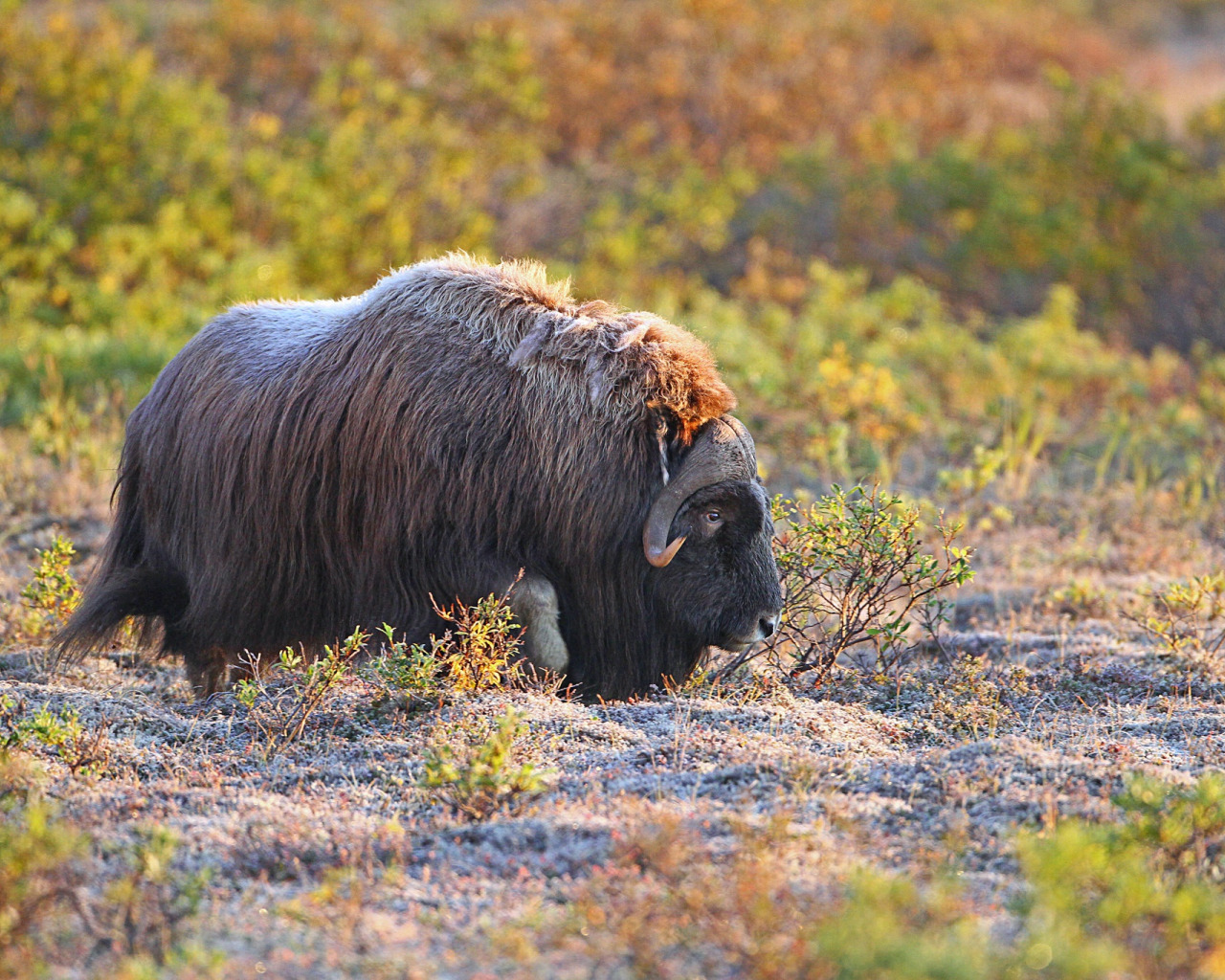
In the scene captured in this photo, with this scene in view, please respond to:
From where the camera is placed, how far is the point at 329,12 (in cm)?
1395

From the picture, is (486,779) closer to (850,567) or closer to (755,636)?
(755,636)

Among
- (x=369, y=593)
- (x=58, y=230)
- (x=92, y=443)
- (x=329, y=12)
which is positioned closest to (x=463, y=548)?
(x=369, y=593)

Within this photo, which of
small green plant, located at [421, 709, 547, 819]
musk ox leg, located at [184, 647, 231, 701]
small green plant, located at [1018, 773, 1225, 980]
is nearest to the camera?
small green plant, located at [1018, 773, 1225, 980]

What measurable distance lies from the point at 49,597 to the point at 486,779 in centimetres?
221

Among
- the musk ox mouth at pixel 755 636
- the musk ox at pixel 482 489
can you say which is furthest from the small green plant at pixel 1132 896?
the musk ox at pixel 482 489

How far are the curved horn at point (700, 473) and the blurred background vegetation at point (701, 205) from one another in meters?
2.15

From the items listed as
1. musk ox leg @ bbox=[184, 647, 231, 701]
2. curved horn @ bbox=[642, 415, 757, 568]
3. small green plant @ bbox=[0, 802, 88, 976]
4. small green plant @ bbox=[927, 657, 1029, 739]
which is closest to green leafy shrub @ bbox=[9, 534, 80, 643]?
musk ox leg @ bbox=[184, 647, 231, 701]

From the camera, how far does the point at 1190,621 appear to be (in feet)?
16.0

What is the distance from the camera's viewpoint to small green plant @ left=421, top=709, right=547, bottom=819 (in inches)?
120

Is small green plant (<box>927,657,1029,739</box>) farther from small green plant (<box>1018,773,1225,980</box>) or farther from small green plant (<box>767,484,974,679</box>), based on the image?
small green plant (<box>1018,773,1225,980</box>)

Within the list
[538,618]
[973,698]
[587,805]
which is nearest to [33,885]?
[587,805]

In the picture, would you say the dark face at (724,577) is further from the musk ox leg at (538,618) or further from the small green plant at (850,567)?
the musk ox leg at (538,618)

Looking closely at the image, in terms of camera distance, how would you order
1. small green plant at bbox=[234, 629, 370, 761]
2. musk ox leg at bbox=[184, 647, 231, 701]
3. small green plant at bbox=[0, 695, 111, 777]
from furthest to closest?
1. musk ox leg at bbox=[184, 647, 231, 701]
2. small green plant at bbox=[234, 629, 370, 761]
3. small green plant at bbox=[0, 695, 111, 777]

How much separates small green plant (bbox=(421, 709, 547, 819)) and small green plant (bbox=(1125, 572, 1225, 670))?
2.44m
